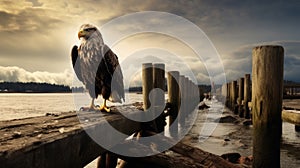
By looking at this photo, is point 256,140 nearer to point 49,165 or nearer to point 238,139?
point 49,165

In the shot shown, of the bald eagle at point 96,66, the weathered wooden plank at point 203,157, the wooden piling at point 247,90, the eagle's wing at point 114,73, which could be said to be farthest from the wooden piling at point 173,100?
the wooden piling at point 247,90

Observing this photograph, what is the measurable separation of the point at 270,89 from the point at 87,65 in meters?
2.39

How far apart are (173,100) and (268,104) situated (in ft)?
12.6

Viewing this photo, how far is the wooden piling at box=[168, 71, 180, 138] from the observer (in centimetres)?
695

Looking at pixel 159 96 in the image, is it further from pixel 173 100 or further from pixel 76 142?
pixel 76 142

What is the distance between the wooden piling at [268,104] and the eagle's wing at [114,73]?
1913 millimetres

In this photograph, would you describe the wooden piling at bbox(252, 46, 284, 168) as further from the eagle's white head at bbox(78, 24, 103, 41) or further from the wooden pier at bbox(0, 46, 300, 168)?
the eagle's white head at bbox(78, 24, 103, 41)

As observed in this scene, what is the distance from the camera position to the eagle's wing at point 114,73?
3.92m

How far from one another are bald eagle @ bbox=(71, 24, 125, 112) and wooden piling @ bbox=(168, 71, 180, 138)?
2974 millimetres

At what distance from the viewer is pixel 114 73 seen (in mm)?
4035

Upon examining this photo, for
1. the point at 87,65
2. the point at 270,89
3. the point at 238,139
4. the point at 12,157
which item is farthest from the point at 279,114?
the point at 238,139

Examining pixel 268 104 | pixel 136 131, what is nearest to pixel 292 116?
pixel 268 104

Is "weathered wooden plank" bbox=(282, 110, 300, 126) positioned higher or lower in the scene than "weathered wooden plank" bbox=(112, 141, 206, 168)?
higher

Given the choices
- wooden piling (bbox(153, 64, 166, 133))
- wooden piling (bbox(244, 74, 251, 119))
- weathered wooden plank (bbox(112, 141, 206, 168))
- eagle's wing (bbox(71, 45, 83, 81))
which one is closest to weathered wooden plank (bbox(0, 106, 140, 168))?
weathered wooden plank (bbox(112, 141, 206, 168))
